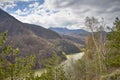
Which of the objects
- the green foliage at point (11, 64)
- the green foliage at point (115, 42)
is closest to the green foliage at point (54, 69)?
the green foliage at point (115, 42)

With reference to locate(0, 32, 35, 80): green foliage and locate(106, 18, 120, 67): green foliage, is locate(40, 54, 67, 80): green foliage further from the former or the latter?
locate(0, 32, 35, 80): green foliage

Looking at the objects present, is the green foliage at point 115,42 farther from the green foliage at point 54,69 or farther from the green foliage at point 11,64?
the green foliage at point 11,64

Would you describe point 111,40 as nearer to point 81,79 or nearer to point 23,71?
point 81,79

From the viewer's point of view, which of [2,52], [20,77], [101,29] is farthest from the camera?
[101,29]

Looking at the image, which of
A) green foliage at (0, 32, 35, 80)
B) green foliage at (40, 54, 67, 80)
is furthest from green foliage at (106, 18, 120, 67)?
green foliage at (0, 32, 35, 80)

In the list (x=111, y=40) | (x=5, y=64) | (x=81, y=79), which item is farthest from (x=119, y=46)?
(x=5, y=64)

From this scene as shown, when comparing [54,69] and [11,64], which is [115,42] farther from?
[11,64]

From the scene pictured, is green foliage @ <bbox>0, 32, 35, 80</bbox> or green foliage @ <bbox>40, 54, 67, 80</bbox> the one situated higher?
green foliage @ <bbox>0, 32, 35, 80</bbox>

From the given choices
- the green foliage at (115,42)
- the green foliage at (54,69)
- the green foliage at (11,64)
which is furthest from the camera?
the green foliage at (54,69)

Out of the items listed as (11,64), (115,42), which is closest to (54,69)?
(115,42)

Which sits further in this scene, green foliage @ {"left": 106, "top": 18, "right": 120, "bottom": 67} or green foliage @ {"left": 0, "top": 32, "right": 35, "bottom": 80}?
green foliage @ {"left": 106, "top": 18, "right": 120, "bottom": 67}

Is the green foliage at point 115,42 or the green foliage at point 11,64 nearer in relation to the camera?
the green foliage at point 11,64
